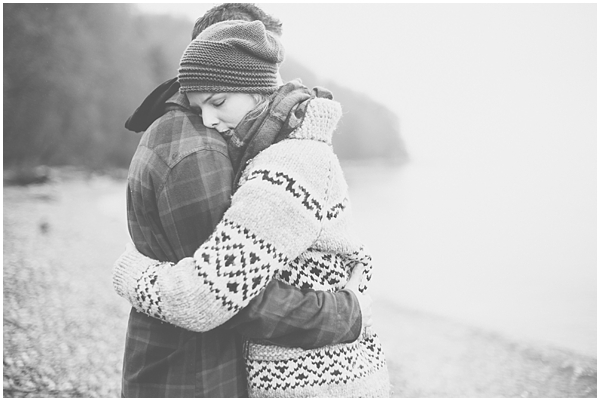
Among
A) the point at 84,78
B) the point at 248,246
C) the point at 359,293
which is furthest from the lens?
the point at 84,78

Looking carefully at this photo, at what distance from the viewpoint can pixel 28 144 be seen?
798 inches

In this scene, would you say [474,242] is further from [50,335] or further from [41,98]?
[41,98]

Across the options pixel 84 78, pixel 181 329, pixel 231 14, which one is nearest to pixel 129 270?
pixel 181 329

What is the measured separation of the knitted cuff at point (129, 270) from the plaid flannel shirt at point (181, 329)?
0.10ft

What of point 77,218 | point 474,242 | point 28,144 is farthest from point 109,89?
point 474,242

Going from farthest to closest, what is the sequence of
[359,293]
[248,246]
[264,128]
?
[359,293] → [264,128] → [248,246]

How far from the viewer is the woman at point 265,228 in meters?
1.08

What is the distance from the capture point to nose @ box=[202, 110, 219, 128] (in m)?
1.27

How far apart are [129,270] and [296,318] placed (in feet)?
1.56

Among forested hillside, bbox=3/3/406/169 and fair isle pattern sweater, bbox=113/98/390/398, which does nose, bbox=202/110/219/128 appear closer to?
fair isle pattern sweater, bbox=113/98/390/398

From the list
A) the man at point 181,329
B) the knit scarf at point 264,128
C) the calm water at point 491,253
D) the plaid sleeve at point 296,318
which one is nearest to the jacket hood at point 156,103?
the man at point 181,329

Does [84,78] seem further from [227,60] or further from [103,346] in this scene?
[227,60]

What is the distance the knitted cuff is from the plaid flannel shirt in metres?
0.03

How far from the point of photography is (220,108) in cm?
129
